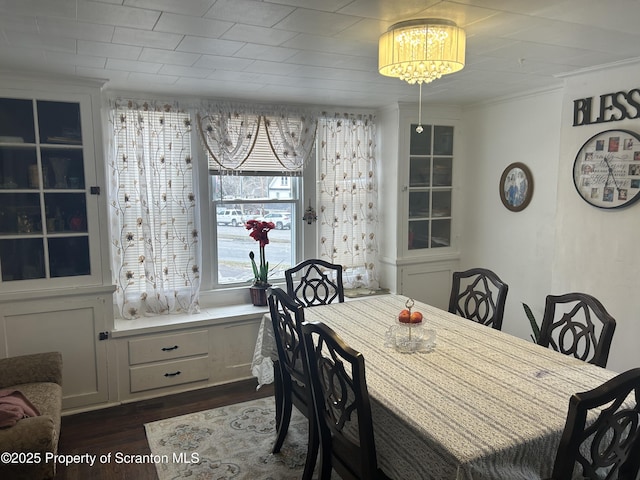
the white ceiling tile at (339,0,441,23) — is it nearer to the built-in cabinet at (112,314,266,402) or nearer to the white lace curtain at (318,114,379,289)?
the white lace curtain at (318,114,379,289)

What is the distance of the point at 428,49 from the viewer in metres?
1.93

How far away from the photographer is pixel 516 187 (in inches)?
149

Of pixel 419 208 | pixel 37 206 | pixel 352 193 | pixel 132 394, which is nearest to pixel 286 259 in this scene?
pixel 352 193

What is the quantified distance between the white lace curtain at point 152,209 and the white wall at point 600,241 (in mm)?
2696

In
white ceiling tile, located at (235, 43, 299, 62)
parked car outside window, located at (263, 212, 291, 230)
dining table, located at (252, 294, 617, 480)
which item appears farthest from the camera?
parked car outside window, located at (263, 212, 291, 230)

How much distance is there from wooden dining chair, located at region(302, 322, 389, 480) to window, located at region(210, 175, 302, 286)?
207cm

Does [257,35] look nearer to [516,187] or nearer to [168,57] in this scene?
[168,57]

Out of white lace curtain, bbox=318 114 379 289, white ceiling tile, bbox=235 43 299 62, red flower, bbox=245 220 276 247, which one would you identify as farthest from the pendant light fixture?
white lace curtain, bbox=318 114 379 289

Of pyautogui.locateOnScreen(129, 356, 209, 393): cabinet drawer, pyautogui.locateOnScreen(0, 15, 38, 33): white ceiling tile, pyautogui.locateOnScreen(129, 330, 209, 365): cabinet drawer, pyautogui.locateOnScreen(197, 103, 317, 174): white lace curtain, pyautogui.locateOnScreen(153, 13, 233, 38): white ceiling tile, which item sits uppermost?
pyautogui.locateOnScreen(0, 15, 38, 33): white ceiling tile

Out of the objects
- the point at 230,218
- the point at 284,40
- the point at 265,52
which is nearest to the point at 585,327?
the point at 284,40

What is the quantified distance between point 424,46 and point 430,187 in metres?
2.42

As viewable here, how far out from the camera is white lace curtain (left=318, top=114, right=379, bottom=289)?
4129mm

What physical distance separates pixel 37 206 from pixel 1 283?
0.53 m

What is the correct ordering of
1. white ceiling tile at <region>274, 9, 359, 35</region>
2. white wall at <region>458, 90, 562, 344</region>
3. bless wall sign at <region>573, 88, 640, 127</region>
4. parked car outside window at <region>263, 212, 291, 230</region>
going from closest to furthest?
white ceiling tile at <region>274, 9, 359, 35</region> → bless wall sign at <region>573, 88, 640, 127</region> → white wall at <region>458, 90, 562, 344</region> → parked car outside window at <region>263, 212, 291, 230</region>
